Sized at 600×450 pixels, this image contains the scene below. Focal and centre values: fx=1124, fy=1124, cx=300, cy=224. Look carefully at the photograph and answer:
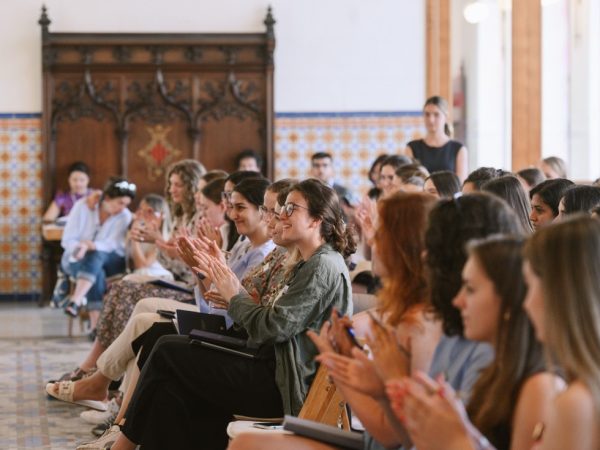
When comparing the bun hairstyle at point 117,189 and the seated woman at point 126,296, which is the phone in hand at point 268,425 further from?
the bun hairstyle at point 117,189

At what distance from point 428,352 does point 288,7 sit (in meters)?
9.79

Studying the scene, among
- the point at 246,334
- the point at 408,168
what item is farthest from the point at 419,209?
the point at 408,168

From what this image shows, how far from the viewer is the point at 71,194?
11773 millimetres

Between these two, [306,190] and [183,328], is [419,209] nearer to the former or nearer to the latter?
[306,190]

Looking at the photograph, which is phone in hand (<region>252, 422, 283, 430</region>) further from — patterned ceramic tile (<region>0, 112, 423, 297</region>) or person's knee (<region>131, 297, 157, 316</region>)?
patterned ceramic tile (<region>0, 112, 423, 297</region>)

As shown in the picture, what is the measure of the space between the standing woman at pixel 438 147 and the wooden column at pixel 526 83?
1.87 feet

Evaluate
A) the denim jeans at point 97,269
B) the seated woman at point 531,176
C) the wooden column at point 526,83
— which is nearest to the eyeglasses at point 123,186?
the denim jeans at point 97,269

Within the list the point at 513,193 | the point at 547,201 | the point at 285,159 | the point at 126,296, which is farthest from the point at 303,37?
the point at 513,193

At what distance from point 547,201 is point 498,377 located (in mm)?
2549

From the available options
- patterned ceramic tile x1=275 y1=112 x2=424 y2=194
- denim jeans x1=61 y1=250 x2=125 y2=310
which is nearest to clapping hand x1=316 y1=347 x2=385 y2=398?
denim jeans x1=61 y1=250 x2=125 y2=310

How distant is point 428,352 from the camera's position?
2.83 metres

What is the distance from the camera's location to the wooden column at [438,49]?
12.2 m

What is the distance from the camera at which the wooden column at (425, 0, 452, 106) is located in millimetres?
12156

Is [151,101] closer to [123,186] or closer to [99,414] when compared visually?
[123,186]
